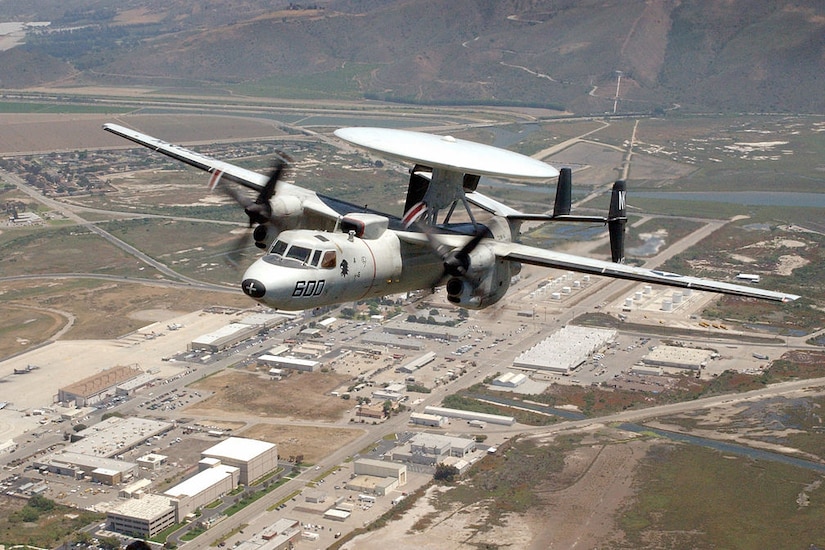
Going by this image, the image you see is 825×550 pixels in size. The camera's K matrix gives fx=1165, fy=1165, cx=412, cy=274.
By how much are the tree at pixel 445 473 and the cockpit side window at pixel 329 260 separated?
58412 millimetres

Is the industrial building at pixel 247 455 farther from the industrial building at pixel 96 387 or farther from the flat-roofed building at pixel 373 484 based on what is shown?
the industrial building at pixel 96 387

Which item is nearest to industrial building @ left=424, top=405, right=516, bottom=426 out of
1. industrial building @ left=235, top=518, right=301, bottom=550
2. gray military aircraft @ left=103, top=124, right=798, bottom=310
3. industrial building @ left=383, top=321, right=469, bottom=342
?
industrial building @ left=383, top=321, right=469, bottom=342

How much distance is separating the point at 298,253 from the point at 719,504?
61.2m

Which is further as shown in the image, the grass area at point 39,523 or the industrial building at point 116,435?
the industrial building at point 116,435

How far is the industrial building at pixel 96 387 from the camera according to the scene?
12781cm

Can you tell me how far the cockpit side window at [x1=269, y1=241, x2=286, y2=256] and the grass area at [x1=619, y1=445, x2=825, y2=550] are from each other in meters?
52.6

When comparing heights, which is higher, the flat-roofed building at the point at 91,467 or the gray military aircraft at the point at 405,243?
the gray military aircraft at the point at 405,243

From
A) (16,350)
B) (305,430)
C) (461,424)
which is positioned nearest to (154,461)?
(305,430)

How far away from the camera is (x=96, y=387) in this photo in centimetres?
12950

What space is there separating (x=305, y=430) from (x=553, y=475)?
26.6 metres

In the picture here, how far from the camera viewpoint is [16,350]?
474ft

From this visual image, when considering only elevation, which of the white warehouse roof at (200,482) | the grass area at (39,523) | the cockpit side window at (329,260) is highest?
the cockpit side window at (329,260)

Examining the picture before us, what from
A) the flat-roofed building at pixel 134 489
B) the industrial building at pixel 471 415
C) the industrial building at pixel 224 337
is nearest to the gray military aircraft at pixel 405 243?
the flat-roofed building at pixel 134 489

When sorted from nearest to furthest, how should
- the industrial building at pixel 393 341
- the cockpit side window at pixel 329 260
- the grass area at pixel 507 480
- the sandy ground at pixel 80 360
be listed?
the cockpit side window at pixel 329 260
the grass area at pixel 507 480
the sandy ground at pixel 80 360
the industrial building at pixel 393 341
